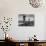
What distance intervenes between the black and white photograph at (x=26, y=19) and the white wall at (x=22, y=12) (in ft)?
0.25

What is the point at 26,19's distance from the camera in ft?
9.95

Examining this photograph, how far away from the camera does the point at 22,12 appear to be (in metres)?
3.03

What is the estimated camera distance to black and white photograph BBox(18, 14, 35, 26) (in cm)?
302

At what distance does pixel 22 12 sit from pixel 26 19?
0.20 m

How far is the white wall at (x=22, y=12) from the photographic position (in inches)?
118

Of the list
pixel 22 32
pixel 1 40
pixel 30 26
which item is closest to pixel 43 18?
pixel 30 26

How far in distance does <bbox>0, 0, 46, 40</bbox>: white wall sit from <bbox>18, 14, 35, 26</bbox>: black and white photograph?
0.25 ft

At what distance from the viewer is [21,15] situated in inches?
120

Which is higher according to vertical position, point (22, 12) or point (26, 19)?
point (22, 12)

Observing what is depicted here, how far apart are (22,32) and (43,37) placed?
0.54 meters

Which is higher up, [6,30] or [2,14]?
[2,14]

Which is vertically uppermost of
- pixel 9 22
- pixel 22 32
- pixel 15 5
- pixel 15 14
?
pixel 15 5

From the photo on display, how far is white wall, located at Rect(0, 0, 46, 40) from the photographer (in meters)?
3.01

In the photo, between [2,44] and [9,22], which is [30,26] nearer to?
[9,22]
